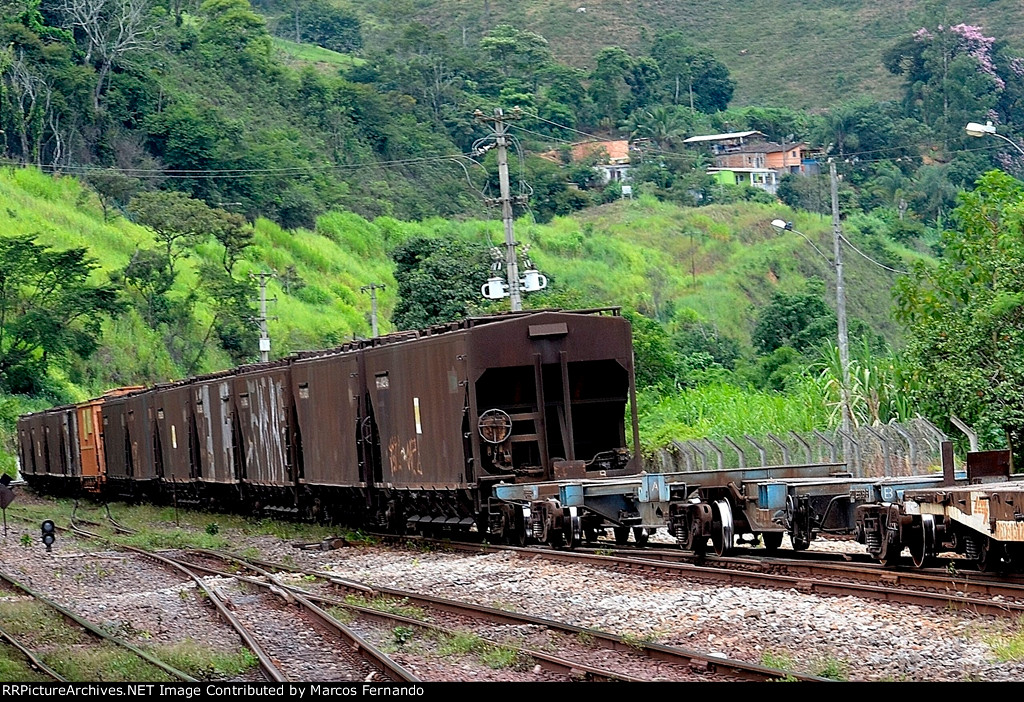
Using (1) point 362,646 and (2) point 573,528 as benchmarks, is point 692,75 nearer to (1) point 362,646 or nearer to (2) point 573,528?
(2) point 573,528

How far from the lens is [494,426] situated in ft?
57.6

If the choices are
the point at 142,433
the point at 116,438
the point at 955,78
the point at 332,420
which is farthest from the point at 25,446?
the point at 955,78

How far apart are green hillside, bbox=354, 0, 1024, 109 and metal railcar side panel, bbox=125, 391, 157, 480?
4093 inches

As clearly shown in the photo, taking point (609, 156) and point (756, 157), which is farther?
point (756, 157)

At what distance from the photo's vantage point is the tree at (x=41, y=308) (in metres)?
56.2

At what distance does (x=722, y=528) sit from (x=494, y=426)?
3753 mm

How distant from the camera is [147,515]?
33.3 meters

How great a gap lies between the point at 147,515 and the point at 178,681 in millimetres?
24753

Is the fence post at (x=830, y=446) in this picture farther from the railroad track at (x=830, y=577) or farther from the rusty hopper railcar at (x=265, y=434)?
the rusty hopper railcar at (x=265, y=434)

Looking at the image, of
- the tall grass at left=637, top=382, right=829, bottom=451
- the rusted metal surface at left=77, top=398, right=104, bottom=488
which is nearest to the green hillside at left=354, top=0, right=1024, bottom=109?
the rusted metal surface at left=77, top=398, right=104, bottom=488

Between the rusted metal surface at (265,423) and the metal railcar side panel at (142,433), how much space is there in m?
7.37
